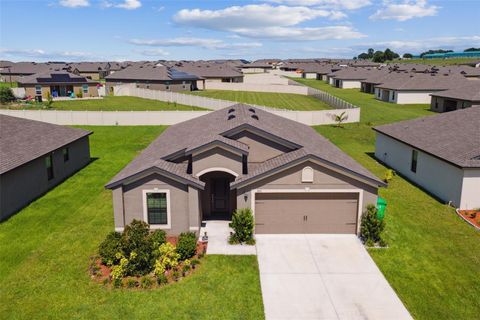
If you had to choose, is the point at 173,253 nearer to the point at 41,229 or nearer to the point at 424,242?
the point at 41,229

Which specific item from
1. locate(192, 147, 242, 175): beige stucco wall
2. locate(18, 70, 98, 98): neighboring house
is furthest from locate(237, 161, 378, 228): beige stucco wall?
locate(18, 70, 98, 98): neighboring house

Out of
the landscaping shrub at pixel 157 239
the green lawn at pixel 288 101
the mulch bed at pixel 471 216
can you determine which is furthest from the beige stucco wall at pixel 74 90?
the mulch bed at pixel 471 216

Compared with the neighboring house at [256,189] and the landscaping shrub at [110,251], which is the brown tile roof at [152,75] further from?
the landscaping shrub at [110,251]

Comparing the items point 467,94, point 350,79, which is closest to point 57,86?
point 467,94

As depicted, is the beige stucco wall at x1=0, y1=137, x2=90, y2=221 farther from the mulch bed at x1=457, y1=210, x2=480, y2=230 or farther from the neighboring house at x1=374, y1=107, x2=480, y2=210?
the mulch bed at x1=457, y1=210, x2=480, y2=230

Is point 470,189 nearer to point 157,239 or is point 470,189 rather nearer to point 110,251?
point 157,239
